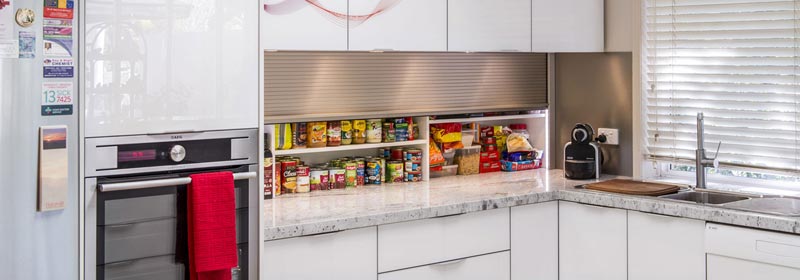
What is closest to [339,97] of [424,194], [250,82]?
[424,194]

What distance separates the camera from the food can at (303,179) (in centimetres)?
363

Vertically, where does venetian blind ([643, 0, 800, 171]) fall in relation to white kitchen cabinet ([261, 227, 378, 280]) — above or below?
above

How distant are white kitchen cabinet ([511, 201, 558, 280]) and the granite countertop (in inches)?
2.2

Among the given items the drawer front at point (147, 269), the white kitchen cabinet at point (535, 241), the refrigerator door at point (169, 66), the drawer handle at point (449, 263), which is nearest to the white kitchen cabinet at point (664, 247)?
the white kitchen cabinet at point (535, 241)

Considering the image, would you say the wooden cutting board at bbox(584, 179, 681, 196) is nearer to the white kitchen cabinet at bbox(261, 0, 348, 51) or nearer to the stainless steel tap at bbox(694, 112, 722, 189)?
the stainless steel tap at bbox(694, 112, 722, 189)

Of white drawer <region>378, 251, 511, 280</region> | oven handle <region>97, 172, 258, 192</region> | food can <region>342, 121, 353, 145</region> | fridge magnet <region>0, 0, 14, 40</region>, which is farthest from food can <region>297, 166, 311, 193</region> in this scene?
fridge magnet <region>0, 0, 14, 40</region>

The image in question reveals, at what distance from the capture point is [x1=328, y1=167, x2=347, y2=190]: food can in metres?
3.75

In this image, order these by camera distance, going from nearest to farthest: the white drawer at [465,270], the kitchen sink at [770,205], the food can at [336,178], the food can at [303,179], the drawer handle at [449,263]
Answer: the kitchen sink at [770,205] → the white drawer at [465,270] → the drawer handle at [449,263] → the food can at [303,179] → the food can at [336,178]

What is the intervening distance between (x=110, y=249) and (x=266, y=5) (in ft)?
3.75

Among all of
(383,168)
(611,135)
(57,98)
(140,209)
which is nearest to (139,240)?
(140,209)

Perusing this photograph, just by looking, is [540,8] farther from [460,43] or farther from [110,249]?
[110,249]

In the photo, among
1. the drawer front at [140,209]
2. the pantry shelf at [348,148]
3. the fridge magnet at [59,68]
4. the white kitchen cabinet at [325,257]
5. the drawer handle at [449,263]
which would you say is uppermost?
the fridge magnet at [59,68]

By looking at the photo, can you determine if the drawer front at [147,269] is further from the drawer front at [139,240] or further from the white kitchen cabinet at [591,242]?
the white kitchen cabinet at [591,242]

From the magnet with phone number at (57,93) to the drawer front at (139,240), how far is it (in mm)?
395
